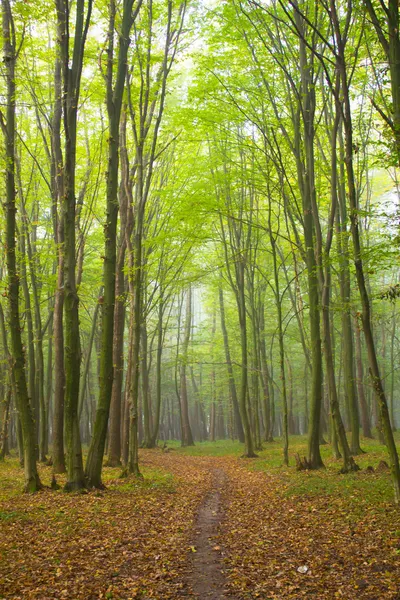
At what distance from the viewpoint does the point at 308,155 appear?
1211 centimetres

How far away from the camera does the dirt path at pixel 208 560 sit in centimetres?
455

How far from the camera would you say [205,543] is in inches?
245

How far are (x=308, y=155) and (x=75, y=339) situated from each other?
294 inches

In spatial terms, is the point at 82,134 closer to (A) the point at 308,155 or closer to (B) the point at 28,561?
(A) the point at 308,155

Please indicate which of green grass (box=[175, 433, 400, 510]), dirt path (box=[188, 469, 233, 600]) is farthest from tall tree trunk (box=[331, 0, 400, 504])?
dirt path (box=[188, 469, 233, 600])

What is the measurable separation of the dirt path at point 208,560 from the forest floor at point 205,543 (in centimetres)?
1

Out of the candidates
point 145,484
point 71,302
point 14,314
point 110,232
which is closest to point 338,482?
point 145,484

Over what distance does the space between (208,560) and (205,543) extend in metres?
0.76

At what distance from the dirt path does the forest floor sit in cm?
1

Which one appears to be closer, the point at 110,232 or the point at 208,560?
the point at 208,560

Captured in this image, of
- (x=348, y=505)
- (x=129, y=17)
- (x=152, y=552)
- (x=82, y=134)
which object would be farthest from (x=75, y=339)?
(x=82, y=134)

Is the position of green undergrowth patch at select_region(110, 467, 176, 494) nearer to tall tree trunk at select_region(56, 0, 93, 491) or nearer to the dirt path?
tall tree trunk at select_region(56, 0, 93, 491)

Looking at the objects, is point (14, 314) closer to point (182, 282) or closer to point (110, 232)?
point (110, 232)

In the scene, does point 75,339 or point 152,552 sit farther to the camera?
point 75,339
